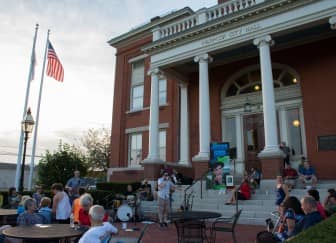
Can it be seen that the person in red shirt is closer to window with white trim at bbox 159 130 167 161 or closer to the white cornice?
the white cornice

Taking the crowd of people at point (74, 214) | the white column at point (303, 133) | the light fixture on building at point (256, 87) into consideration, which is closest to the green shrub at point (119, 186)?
the crowd of people at point (74, 214)

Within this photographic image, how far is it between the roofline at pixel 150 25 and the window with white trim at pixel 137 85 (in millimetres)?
2405

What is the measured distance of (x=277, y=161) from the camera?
11289mm

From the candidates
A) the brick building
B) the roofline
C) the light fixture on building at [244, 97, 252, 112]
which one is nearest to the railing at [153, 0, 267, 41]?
the brick building

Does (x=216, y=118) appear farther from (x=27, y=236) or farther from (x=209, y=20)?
(x=27, y=236)

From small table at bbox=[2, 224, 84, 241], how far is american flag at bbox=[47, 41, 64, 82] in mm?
14407

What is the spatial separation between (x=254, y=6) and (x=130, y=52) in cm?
1211

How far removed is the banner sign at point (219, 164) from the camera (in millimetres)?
12148

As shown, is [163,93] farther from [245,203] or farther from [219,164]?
[245,203]

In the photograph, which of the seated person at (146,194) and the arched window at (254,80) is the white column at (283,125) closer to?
the arched window at (254,80)

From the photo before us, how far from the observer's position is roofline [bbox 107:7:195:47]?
2002 centimetres

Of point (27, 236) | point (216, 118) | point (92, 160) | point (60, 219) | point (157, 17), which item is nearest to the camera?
point (27, 236)

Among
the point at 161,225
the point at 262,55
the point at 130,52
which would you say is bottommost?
the point at 161,225

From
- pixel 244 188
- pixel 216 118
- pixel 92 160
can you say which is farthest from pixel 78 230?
pixel 92 160
